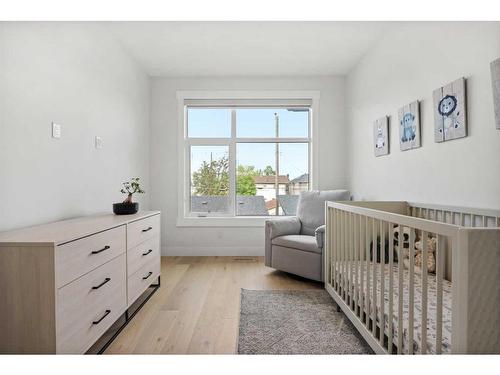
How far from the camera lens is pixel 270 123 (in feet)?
13.7

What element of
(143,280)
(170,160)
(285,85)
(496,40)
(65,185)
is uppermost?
(285,85)

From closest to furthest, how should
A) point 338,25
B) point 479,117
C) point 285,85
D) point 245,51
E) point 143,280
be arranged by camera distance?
point 479,117
point 143,280
point 338,25
point 245,51
point 285,85

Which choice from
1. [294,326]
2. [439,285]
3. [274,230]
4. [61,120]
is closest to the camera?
[439,285]

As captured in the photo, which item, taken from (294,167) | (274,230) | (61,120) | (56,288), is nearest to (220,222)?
(274,230)

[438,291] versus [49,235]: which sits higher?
[49,235]

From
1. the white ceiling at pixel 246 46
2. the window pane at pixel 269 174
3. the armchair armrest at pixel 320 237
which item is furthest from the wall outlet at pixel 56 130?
the window pane at pixel 269 174

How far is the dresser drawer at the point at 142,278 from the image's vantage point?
215 centimetres

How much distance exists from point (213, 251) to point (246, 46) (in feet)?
8.18

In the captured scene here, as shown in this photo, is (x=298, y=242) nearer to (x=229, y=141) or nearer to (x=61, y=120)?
(x=229, y=141)
